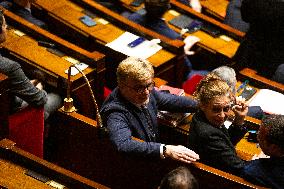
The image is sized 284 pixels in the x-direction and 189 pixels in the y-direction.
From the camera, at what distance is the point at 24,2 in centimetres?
434

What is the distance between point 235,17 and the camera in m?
4.78

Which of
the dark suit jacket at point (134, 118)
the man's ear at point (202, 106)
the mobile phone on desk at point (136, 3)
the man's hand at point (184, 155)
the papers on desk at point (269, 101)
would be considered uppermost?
the man's ear at point (202, 106)

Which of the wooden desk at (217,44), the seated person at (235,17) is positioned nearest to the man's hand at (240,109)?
the wooden desk at (217,44)

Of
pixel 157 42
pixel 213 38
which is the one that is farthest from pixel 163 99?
pixel 213 38

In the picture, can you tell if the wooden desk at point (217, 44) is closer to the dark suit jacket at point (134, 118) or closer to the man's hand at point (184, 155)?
the dark suit jacket at point (134, 118)

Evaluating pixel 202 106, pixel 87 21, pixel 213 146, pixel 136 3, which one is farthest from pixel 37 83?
pixel 136 3

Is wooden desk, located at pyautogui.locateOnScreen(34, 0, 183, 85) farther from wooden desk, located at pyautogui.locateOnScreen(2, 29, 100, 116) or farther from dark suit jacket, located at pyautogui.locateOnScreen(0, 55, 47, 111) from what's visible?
dark suit jacket, located at pyautogui.locateOnScreen(0, 55, 47, 111)

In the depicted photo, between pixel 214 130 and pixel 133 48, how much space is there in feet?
5.14

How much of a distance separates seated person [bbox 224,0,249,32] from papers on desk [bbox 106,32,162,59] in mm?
968

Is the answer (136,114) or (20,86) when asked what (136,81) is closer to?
(136,114)

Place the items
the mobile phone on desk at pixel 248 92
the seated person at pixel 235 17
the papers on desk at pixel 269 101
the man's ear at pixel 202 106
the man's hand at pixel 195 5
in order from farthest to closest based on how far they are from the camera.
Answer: the man's hand at pixel 195 5, the seated person at pixel 235 17, the mobile phone on desk at pixel 248 92, the papers on desk at pixel 269 101, the man's ear at pixel 202 106

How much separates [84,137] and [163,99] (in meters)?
0.48

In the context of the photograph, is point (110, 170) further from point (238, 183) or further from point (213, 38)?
point (213, 38)

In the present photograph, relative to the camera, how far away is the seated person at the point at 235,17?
4738mm
